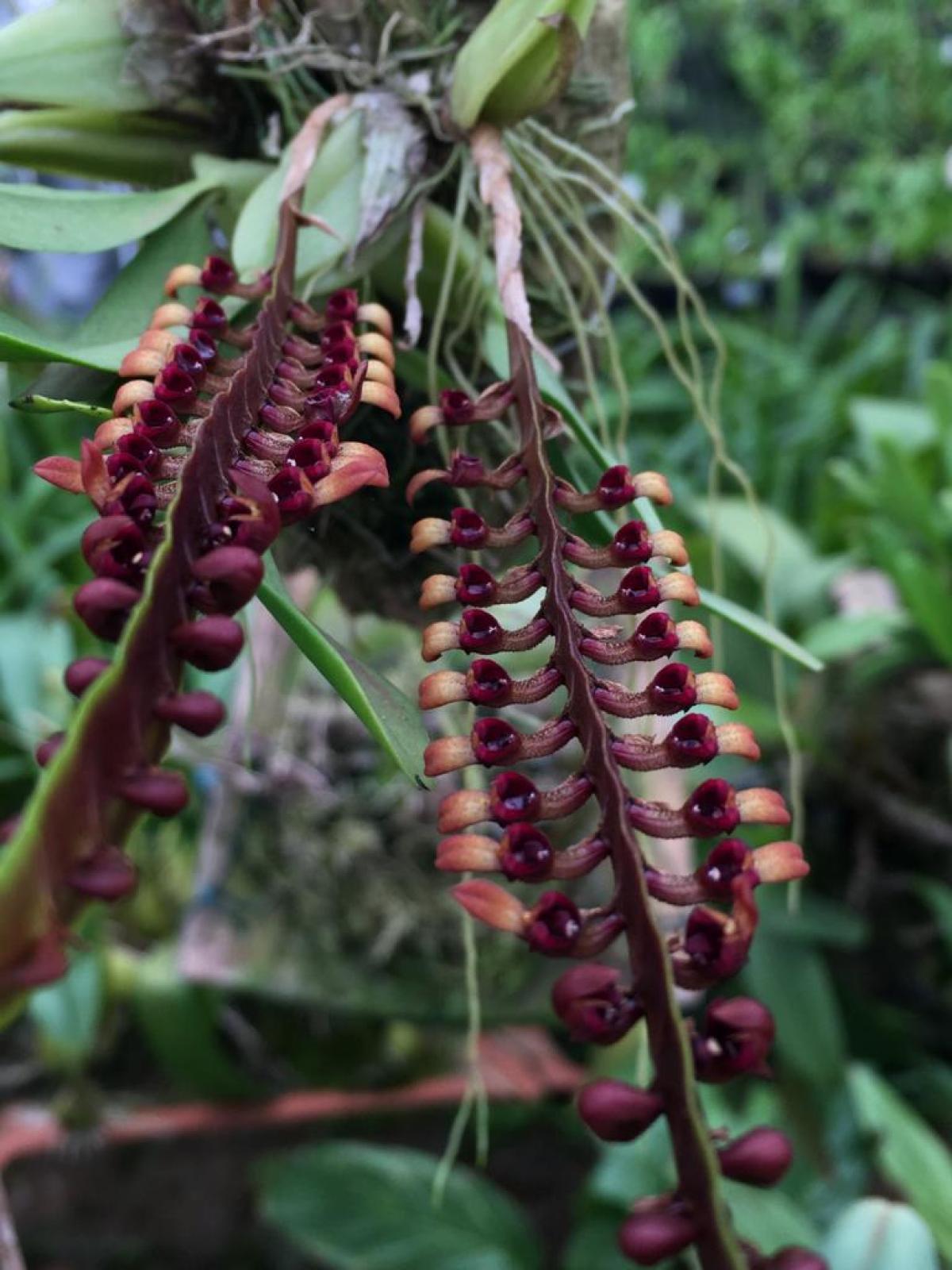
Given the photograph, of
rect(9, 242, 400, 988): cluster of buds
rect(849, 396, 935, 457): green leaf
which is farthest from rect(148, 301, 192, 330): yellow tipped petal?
rect(849, 396, 935, 457): green leaf

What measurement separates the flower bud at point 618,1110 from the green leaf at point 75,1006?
0.88m

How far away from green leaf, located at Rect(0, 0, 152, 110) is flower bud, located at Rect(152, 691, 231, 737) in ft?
1.00

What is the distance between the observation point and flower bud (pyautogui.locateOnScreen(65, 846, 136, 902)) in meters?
0.16

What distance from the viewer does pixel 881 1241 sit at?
53cm

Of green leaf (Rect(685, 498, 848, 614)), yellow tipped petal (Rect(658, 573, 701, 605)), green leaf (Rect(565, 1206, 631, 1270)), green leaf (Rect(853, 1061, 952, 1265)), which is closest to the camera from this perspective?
yellow tipped petal (Rect(658, 573, 701, 605))

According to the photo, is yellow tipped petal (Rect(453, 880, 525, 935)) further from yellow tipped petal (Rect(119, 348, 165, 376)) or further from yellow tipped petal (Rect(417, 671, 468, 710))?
yellow tipped petal (Rect(119, 348, 165, 376))

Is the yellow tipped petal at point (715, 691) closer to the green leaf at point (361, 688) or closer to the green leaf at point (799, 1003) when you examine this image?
the green leaf at point (361, 688)

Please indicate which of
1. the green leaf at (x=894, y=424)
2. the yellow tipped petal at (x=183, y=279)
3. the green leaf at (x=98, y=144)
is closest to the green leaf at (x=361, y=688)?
the yellow tipped petal at (x=183, y=279)

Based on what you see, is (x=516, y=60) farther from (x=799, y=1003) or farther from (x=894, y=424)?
(x=894, y=424)

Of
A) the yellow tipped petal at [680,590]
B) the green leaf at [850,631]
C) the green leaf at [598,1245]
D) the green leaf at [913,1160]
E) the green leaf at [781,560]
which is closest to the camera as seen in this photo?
the yellow tipped petal at [680,590]

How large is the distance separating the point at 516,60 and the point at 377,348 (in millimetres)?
124

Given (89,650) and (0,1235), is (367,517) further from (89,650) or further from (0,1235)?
(89,650)

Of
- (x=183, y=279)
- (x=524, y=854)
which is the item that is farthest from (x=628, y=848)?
(x=183, y=279)

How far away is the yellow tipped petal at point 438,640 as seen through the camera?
26 centimetres
